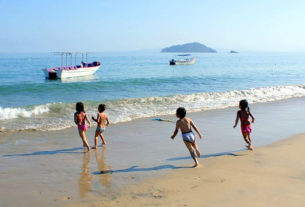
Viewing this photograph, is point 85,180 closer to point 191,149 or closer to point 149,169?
point 149,169

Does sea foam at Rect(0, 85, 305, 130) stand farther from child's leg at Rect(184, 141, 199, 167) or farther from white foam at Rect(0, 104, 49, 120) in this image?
child's leg at Rect(184, 141, 199, 167)

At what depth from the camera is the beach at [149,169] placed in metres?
5.08

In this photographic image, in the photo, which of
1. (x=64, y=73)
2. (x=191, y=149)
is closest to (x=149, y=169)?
(x=191, y=149)

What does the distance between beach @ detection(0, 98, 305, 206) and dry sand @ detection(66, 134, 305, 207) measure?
1cm

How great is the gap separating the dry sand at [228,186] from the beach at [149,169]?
0.6 inches

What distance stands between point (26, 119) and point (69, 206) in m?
8.67

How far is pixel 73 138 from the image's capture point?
939 cm

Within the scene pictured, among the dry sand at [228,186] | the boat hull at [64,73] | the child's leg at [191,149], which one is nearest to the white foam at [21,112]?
the child's leg at [191,149]

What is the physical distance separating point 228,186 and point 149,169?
5.58 ft

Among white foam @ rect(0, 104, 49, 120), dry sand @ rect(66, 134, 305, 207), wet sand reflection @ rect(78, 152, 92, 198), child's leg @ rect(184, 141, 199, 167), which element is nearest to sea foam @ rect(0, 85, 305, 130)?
white foam @ rect(0, 104, 49, 120)

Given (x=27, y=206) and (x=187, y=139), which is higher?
(x=187, y=139)

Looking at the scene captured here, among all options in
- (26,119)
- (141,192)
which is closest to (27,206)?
(141,192)

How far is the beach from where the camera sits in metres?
5.08

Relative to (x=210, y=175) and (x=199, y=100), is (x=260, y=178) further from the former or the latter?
(x=199, y=100)
